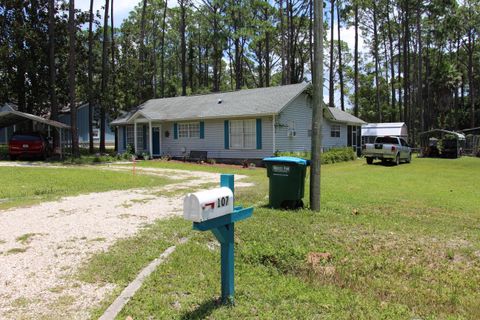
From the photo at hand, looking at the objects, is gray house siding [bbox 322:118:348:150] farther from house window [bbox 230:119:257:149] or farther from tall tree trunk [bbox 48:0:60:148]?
tall tree trunk [bbox 48:0:60:148]

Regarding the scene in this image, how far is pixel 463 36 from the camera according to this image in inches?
2031

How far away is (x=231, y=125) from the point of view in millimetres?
23938

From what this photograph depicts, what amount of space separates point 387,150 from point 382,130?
53.7 ft

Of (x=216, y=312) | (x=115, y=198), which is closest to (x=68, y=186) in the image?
(x=115, y=198)

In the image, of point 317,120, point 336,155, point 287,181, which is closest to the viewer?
point 317,120

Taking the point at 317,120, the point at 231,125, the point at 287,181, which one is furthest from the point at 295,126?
the point at 287,181

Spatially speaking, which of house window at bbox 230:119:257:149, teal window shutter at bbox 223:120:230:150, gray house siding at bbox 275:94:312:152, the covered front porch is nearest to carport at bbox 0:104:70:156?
the covered front porch

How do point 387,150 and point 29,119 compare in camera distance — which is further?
point 29,119

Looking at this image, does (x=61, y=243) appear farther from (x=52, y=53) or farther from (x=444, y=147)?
(x=444, y=147)

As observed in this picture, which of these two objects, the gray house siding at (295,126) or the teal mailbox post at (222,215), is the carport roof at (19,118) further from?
the teal mailbox post at (222,215)

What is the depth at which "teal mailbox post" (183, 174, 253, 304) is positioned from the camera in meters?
3.47

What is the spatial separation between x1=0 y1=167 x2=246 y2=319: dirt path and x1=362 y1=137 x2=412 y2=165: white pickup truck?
16065 millimetres

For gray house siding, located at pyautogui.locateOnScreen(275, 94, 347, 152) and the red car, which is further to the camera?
the red car

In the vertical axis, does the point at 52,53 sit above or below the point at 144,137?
above
